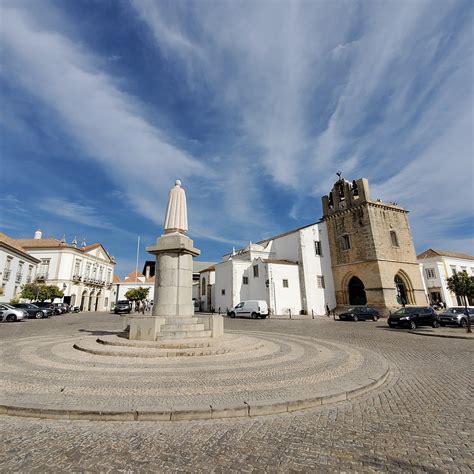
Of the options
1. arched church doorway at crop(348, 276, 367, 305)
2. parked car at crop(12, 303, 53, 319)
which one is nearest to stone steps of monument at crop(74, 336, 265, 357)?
parked car at crop(12, 303, 53, 319)

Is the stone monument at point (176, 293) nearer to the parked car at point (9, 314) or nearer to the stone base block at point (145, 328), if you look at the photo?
the stone base block at point (145, 328)

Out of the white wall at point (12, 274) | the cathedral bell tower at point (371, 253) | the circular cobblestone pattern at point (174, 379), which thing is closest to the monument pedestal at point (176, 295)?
the circular cobblestone pattern at point (174, 379)

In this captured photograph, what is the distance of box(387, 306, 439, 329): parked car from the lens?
58.5 feet

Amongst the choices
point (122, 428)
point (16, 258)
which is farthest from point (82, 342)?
point (16, 258)

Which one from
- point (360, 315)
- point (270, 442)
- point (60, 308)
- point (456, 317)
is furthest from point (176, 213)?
point (60, 308)

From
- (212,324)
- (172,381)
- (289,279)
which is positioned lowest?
(172,381)

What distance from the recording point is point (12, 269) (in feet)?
111

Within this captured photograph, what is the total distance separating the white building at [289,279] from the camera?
32.0 meters

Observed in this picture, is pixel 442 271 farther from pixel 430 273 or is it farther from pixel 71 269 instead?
pixel 71 269

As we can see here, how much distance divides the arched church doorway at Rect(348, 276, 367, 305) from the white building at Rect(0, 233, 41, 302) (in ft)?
128

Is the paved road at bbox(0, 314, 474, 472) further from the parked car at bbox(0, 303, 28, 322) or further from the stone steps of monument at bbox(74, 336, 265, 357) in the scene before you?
the parked car at bbox(0, 303, 28, 322)

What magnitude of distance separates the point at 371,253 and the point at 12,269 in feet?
141

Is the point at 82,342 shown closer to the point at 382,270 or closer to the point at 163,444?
the point at 163,444

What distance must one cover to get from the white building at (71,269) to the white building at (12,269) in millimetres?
3088
